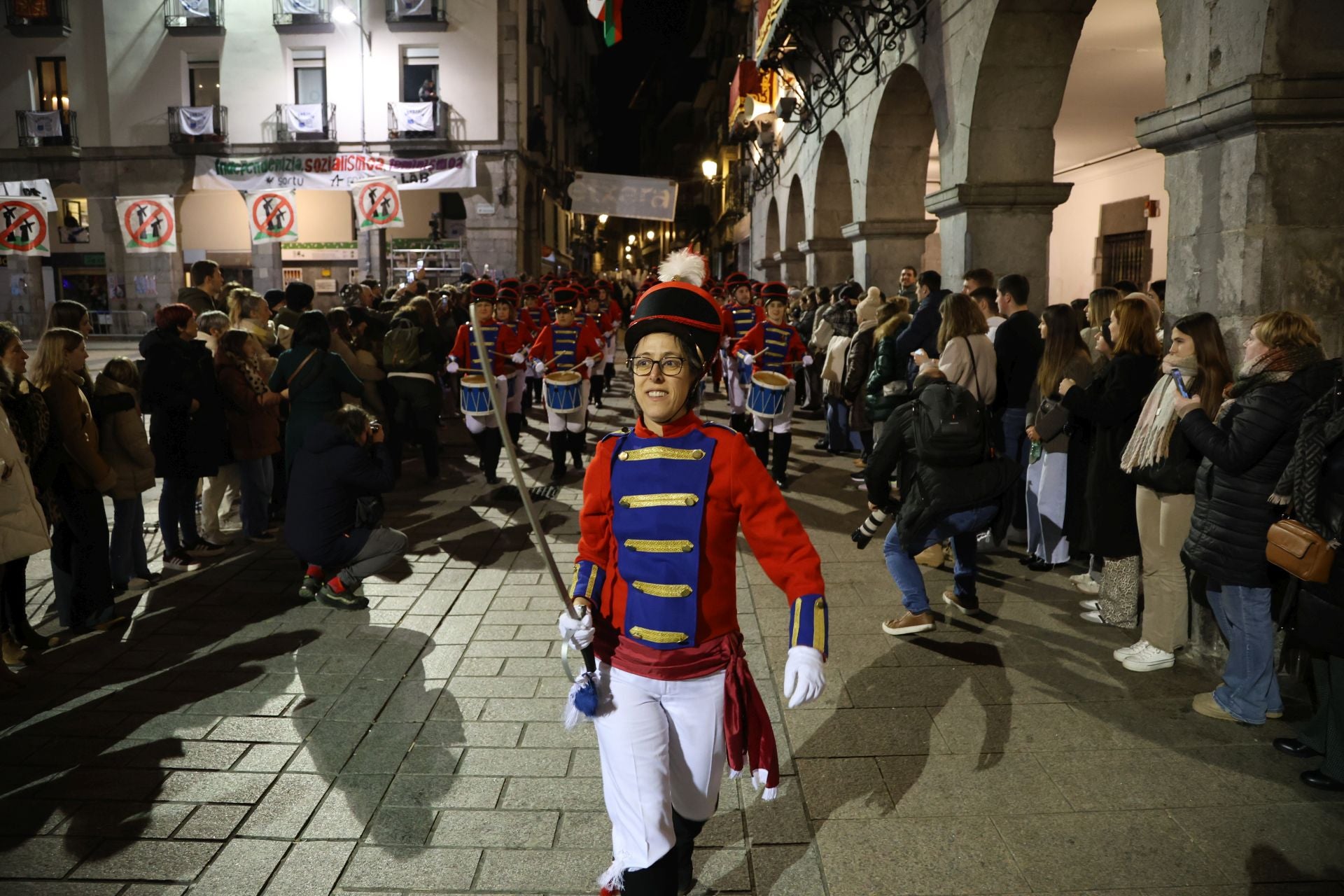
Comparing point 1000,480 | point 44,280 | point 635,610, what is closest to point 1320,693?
point 1000,480

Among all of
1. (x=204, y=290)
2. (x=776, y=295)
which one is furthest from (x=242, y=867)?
(x=776, y=295)

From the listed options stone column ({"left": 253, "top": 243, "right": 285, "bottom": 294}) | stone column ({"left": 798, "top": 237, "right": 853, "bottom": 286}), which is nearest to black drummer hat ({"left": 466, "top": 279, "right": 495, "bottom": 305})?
stone column ({"left": 798, "top": 237, "right": 853, "bottom": 286})

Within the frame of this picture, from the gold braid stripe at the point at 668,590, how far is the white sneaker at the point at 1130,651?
11.7ft

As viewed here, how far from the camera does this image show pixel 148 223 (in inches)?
544

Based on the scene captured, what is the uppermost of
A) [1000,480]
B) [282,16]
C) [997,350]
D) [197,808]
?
[282,16]

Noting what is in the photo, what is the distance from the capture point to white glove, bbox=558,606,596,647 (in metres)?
2.83

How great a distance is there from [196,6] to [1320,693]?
117 ft

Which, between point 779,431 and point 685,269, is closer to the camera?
point 685,269

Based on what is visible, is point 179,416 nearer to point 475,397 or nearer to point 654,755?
point 475,397

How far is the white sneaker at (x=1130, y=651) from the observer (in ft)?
17.9

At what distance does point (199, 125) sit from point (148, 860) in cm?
3247

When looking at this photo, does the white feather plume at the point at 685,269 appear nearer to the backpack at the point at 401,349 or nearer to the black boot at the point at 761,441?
the black boot at the point at 761,441

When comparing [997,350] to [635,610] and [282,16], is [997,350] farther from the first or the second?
[282,16]

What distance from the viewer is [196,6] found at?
31.2m
